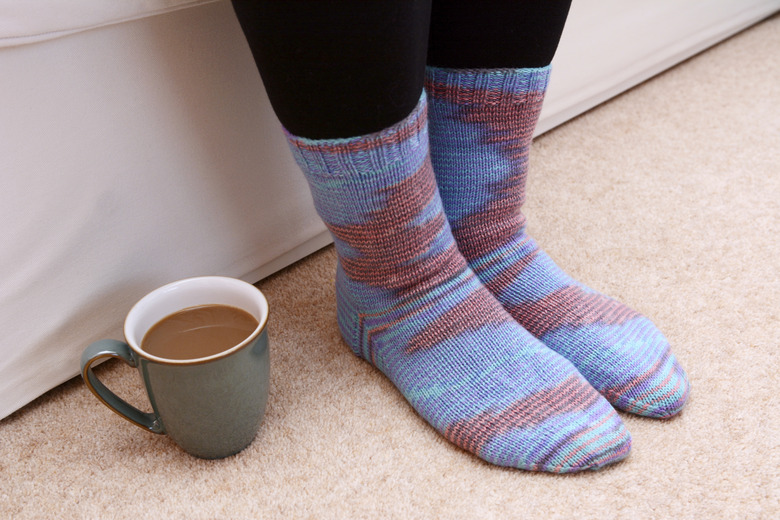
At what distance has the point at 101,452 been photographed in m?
0.59

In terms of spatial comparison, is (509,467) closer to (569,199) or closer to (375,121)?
(375,121)

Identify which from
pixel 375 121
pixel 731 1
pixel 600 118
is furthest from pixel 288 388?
pixel 731 1

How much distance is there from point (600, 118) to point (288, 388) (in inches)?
28.2

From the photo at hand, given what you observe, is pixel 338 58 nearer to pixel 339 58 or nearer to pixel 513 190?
pixel 339 58

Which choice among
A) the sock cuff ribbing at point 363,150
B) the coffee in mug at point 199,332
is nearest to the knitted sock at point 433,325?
the sock cuff ribbing at point 363,150

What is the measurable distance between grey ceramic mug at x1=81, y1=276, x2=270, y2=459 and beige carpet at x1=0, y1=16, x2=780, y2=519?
0.04m

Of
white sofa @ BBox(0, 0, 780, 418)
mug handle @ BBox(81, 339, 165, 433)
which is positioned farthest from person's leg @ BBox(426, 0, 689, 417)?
mug handle @ BBox(81, 339, 165, 433)

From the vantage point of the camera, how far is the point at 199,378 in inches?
19.7

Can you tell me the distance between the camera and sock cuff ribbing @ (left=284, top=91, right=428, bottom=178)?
1.57ft

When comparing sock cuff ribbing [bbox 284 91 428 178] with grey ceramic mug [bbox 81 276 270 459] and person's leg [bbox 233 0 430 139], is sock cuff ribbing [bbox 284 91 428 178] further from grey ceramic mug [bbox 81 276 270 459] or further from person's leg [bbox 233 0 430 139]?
grey ceramic mug [bbox 81 276 270 459]

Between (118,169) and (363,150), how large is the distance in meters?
0.25

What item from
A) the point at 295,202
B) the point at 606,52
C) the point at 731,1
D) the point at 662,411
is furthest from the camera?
the point at 731,1

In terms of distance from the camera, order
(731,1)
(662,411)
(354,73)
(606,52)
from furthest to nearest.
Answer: (731,1)
(606,52)
(662,411)
(354,73)

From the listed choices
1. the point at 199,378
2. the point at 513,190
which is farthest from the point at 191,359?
the point at 513,190
